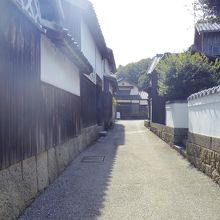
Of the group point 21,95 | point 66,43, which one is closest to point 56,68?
point 66,43

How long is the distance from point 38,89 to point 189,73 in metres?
9.25

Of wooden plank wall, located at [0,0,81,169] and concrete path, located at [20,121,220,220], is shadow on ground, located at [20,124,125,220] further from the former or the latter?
wooden plank wall, located at [0,0,81,169]

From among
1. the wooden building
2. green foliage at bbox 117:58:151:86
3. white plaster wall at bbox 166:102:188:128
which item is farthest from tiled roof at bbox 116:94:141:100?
the wooden building

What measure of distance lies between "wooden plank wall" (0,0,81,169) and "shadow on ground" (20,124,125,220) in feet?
3.04

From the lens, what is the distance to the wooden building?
5453mm

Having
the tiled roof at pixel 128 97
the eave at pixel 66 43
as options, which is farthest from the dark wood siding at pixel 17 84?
the tiled roof at pixel 128 97

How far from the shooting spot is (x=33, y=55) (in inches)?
280

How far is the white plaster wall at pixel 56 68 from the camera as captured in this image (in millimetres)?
8492

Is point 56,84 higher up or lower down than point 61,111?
higher up

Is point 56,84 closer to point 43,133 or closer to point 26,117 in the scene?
point 43,133

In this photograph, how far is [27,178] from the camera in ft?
21.3

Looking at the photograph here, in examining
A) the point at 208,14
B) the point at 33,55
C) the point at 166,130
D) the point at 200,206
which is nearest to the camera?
the point at 200,206

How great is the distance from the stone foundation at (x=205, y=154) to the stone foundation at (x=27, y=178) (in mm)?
3760

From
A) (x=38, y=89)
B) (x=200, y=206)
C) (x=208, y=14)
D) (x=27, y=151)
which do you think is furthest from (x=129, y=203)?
(x=208, y=14)
